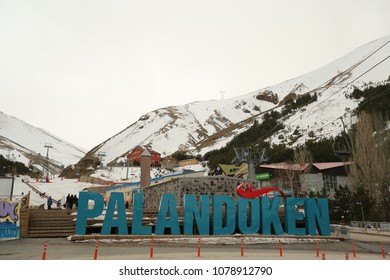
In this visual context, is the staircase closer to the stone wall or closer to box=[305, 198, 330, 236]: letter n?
the stone wall

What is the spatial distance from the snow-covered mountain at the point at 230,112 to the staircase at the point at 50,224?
79.2m

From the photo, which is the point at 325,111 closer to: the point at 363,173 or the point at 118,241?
the point at 363,173

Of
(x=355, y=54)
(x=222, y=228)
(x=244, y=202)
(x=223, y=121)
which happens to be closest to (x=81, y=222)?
(x=222, y=228)

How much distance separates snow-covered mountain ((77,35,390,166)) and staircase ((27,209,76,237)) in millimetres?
79208

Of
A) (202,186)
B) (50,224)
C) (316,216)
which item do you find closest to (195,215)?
(202,186)

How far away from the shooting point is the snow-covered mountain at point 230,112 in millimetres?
111812

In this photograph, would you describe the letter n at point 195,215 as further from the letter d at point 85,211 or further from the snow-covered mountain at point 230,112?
the snow-covered mountain at point 230,112

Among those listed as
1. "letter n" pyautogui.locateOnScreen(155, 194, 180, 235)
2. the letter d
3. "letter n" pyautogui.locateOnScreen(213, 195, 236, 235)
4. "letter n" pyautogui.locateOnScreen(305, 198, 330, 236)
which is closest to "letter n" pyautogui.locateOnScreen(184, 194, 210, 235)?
"letter n" pyautogui.locateOnScreen(213, 195, 236, 235)

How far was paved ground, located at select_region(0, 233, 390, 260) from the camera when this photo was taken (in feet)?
33.4

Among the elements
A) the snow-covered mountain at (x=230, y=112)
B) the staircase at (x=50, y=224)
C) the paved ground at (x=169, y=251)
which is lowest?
the paved ground at (x=169, y=251)

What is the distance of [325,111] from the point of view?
80375 mm

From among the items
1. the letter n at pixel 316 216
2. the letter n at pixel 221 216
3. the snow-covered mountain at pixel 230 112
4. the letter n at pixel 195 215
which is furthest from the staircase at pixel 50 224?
the snow-covered mountain at pixel 230 112

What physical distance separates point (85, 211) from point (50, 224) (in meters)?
3.09

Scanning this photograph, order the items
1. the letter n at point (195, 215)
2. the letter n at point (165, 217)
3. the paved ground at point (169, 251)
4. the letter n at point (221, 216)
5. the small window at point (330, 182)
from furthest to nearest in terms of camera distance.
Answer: the small window at point (330, 182) → the letter n at point (221, 216) → the letter n at point (195, 215) → the letter n at point (165, 217) → the paved ground at point (169, 251)
